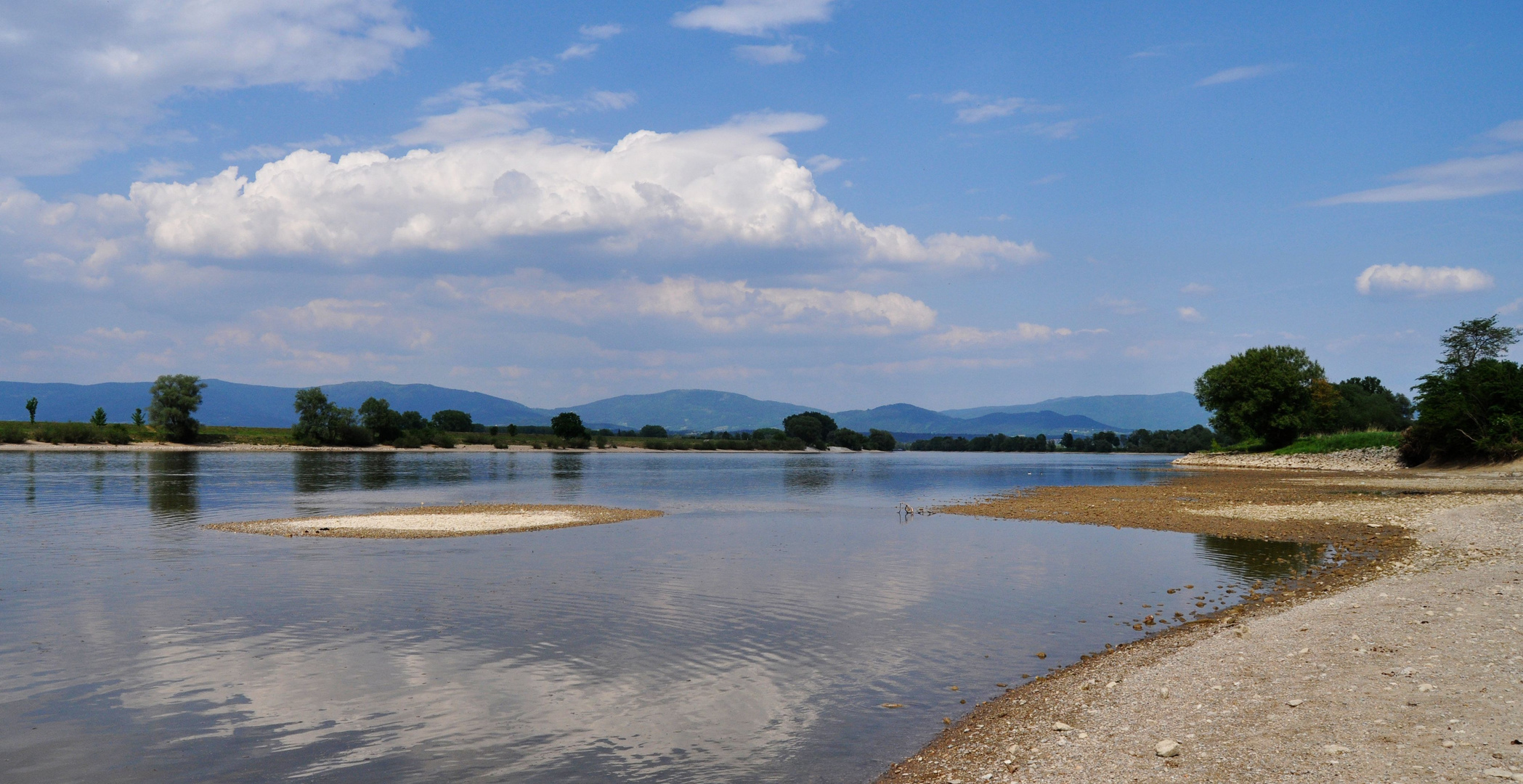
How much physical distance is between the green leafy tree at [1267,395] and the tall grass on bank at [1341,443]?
303 cm

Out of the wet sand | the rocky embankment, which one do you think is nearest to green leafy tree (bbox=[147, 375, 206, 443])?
the wet sand

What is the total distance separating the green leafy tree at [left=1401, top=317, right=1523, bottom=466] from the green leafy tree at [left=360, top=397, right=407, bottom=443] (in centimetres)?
15697

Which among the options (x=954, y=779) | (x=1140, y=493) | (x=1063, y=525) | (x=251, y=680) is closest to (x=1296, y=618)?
(x=954, y=779)

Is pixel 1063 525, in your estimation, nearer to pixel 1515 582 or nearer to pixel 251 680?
pixel 1515 582

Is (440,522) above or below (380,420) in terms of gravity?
below

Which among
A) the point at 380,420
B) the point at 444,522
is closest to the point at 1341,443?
the point at 444,522

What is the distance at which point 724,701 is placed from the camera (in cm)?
1276

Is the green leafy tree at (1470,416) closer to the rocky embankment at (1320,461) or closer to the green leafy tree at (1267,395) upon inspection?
the rocky embankment at (1320,461)

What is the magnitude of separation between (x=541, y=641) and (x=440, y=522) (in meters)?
23.2

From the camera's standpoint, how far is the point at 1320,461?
289ft

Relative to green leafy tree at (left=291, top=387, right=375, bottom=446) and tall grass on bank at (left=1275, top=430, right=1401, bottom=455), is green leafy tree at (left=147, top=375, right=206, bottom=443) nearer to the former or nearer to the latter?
green leafy tree at (left=291, top=387, right=375, bottom=446)

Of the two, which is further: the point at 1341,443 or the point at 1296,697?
the point at 1341,443

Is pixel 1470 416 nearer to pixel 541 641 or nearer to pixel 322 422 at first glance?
pixel 541 641

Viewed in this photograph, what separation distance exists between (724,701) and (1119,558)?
19.1 metres
